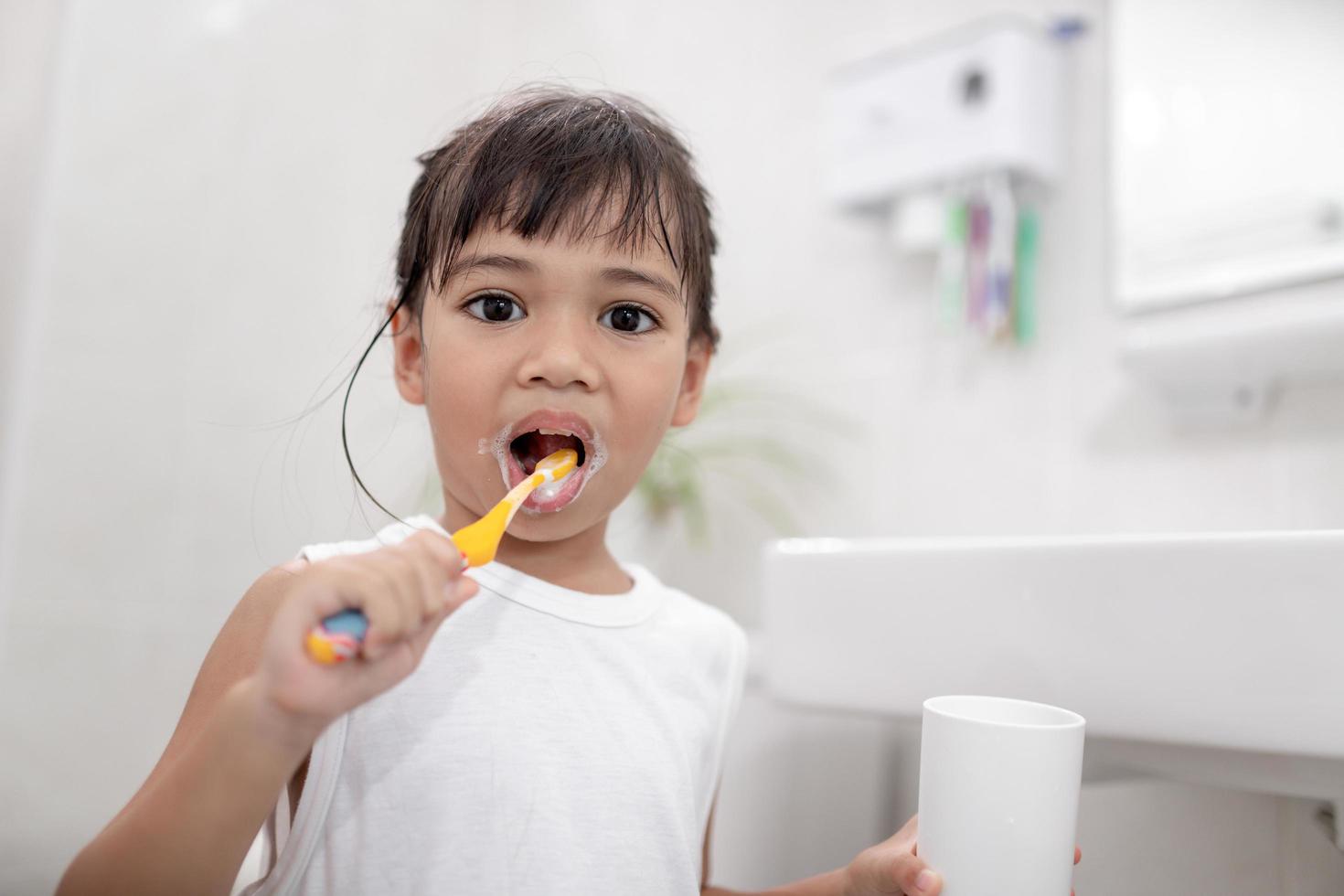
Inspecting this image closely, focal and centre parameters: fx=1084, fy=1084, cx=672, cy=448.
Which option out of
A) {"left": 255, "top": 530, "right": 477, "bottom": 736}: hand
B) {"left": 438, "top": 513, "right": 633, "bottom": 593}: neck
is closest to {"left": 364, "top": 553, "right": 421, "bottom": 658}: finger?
{"left": 255, "top": 530, "right": 477, "bottom": 736}: hand

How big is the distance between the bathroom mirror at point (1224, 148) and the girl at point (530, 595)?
582mm

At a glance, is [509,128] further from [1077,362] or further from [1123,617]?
[1077,362]

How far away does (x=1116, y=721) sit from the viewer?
1.94ft

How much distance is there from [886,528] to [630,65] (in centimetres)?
65

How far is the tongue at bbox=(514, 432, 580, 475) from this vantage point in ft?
2.02

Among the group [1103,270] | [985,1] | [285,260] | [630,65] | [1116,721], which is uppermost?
[985,1]

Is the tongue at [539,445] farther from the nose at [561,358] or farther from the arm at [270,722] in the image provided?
the arm at [270,722]

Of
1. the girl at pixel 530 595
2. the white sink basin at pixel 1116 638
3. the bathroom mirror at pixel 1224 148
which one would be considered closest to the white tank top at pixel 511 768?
the girl at pixel 530 595

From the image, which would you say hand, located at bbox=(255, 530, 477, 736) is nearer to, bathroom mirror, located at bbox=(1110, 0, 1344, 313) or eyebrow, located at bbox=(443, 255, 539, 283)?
eyebrow, located at bbox=(443, 255, 539, 283)

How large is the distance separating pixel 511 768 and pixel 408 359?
252mm

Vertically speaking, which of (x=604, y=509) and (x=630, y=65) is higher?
(x=630, y=65)

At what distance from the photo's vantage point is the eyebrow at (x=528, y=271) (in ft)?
1.93

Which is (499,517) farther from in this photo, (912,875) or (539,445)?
(912,875)

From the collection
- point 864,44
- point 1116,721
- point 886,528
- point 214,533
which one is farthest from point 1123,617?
point 864,44
